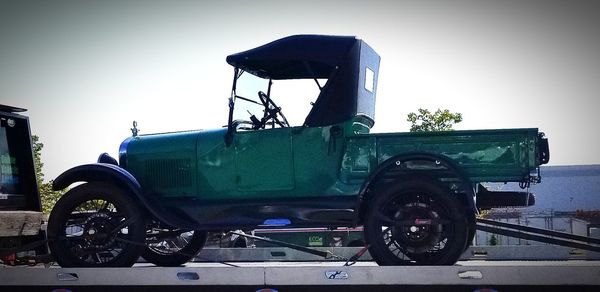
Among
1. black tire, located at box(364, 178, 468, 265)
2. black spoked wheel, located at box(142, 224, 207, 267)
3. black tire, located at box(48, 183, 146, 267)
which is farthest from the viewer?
black spoked wheel, located at box(142, 224, 207, 267)

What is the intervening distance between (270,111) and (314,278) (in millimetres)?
2365

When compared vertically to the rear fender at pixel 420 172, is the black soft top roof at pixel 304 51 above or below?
above

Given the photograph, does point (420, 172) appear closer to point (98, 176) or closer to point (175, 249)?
point (98, 176)

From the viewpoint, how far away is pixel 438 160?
4133 millimetres

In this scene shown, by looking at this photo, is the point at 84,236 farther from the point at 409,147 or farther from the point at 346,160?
the point at 409,147

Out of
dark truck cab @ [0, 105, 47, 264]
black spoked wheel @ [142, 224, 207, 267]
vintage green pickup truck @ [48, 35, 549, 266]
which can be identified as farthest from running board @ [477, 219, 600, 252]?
dark truck cab @ [0, 105, 47, 264]

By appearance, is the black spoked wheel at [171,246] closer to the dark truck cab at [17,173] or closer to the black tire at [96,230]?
the black tire at [96,230]

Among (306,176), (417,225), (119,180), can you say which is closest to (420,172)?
(417,225)

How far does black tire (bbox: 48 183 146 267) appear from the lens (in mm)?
4574

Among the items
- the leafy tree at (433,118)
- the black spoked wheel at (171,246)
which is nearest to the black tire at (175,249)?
the black spoked wheel at (171,246)

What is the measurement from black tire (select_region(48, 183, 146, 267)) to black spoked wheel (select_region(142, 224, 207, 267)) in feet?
1.70

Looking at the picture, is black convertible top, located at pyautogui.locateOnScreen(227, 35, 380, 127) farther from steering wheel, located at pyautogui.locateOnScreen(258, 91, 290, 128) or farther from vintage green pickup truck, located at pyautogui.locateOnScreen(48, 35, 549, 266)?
steering wheel, located at pyautogui.locateOnScreen(258, 91, 290, 128)

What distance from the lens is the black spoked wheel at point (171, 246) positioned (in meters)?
5.30

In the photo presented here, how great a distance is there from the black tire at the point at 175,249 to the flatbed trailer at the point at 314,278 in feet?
6.14
